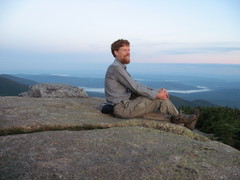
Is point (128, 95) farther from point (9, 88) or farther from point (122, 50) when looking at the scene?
point (9, 88)

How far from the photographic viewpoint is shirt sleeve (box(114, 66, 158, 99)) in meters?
6.99

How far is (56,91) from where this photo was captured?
12.4 meters

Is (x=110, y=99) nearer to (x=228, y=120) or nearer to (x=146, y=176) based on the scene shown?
(x=146, y=176)

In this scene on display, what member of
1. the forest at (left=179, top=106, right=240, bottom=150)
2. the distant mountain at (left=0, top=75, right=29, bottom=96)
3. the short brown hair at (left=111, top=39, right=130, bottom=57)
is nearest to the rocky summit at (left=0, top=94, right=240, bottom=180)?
the short brown hair at (left=111, top=39, right=130, bottom=57)

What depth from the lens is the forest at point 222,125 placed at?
10.2m

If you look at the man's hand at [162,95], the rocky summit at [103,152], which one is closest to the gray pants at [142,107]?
the man's hand at [162,95]

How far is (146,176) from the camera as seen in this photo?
3729 millimetres

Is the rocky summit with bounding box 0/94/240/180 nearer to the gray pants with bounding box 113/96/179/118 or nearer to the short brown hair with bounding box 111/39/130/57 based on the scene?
the gray pants with bounding box 113/96/179/118

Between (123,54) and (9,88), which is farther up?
(123,54)

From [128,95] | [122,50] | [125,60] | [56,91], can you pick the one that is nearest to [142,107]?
[128,95]

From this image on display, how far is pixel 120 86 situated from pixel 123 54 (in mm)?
955

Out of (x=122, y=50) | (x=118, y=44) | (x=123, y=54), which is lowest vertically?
(x=123, y=54)

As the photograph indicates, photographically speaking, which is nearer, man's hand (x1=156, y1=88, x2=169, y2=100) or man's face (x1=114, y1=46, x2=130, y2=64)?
man's hand (x1=156, y1=88, x2=169, y2=100)

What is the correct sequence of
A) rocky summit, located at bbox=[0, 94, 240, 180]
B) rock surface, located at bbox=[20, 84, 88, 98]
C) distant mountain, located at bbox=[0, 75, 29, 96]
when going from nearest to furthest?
rocky summit, located at bbox=[0, 94, 240, 180] → rock surface, located at bbox=[20, 84, 88, 98] → distant mountain, located at bbox=[0, 75, 29, 96]
